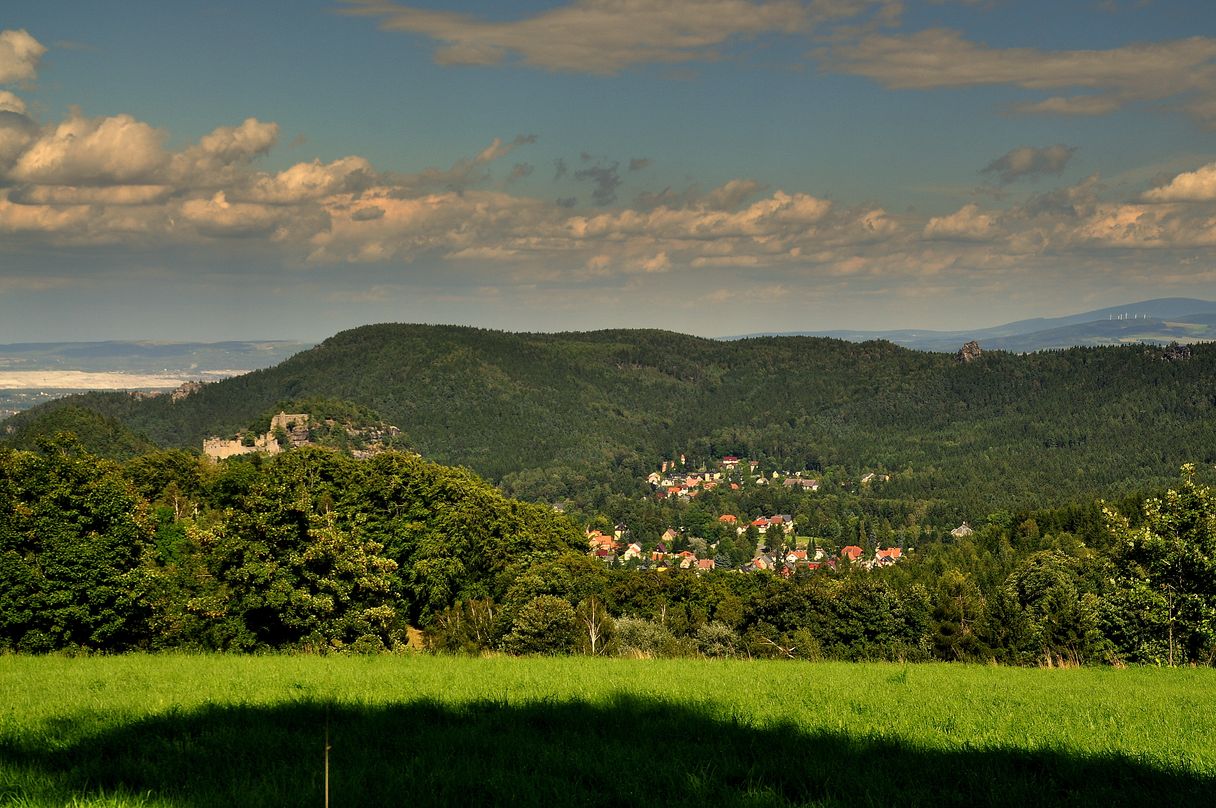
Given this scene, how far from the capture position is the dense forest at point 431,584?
96.8ft

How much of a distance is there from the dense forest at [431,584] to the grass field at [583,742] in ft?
37.2

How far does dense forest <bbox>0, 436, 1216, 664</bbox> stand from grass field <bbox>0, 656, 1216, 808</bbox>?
37.2ft

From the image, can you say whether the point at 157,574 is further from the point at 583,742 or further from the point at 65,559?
A: the point at 583,742

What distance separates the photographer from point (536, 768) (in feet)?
25.2

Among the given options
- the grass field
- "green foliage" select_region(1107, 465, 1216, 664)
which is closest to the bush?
"green foliage" select_region(1107, 465, 1216, 664)

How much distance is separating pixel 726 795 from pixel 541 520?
2567 inches

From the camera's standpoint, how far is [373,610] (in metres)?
30.8

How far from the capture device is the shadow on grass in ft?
22.6

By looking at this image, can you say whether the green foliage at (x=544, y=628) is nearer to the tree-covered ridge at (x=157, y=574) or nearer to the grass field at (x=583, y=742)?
the tree-covered ridge at (x=157, y=574)

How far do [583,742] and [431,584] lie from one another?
4157 centimetres

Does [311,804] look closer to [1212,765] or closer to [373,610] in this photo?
[1212,765]

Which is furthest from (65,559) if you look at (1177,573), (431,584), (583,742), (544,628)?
(1177,573)

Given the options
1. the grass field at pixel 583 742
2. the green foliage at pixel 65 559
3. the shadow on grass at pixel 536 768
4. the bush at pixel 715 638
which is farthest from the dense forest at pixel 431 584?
the shadow on grass at pixel 536 768

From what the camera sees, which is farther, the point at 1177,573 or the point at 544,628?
the point at 544,628
